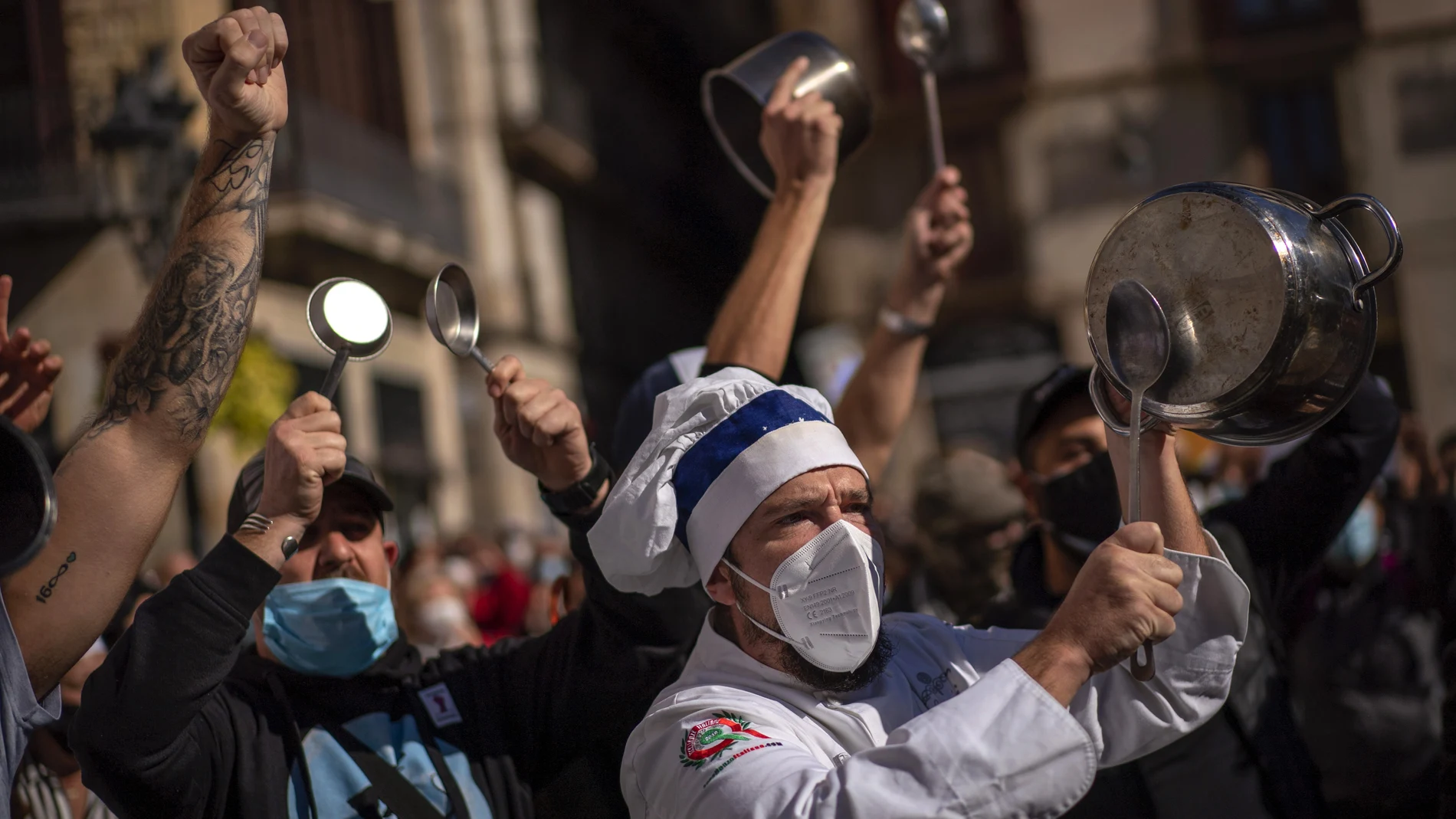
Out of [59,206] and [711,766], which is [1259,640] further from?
[59,206]

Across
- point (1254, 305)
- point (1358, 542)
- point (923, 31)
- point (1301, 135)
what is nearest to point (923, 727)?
point (1254, 305)

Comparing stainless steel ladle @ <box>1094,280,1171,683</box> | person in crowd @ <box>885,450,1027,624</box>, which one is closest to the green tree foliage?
person in crowd @ <box>885,450,1027,624</box>

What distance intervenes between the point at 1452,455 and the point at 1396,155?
62.4 feet

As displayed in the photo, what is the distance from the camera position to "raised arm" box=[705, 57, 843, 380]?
3.68m

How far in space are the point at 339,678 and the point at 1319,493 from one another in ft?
7.61

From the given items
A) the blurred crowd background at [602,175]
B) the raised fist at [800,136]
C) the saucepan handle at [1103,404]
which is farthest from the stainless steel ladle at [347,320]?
the blurred crowd background at [602,175]

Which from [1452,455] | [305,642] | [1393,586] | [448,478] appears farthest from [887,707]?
[448,478]

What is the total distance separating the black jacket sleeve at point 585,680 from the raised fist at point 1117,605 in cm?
109

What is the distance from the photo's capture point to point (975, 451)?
6047 millimetres

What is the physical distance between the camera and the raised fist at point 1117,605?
214 cm

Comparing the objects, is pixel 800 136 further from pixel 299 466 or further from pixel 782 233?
pixel 299 466

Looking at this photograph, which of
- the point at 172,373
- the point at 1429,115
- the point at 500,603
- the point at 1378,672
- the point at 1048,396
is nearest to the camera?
the point at 172,373

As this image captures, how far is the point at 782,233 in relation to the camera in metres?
3.78

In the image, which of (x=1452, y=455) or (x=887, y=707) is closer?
(x=887, y=707)
